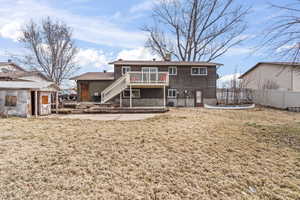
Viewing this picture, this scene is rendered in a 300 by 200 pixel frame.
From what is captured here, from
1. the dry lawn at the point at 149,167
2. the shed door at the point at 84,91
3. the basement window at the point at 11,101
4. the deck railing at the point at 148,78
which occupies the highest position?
the deck railing at the point at 148,78

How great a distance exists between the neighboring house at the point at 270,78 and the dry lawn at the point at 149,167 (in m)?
15.4

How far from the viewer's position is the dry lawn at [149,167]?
8.51 feet

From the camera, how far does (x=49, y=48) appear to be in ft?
71.8

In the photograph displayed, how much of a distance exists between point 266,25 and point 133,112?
10117 millimetres

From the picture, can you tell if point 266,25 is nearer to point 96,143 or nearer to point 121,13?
point 96,143

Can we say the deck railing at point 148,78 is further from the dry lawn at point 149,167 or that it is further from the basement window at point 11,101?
the dry lawn at point 149,167

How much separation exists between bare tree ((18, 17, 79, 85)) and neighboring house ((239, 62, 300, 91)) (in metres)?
24.8

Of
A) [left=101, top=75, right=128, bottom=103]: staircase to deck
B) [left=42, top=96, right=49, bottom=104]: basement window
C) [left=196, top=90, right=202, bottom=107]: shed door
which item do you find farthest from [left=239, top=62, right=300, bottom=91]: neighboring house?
[left=42, top=96, right=49, bottom=104]: basement window

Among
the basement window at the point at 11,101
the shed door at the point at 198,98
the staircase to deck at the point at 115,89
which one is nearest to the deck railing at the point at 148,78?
the staircase to deck at the point at 115,89

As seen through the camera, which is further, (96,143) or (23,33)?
(23,33)

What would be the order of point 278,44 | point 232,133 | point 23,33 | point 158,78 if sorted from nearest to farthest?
1. point 278,44
2. point 232,133
3. point 158,78
4. point 23,33

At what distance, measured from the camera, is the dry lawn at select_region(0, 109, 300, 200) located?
259 cm

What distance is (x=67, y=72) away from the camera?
76.8 feet

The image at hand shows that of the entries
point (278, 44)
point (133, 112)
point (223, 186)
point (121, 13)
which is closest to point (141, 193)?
point (223, 186)
